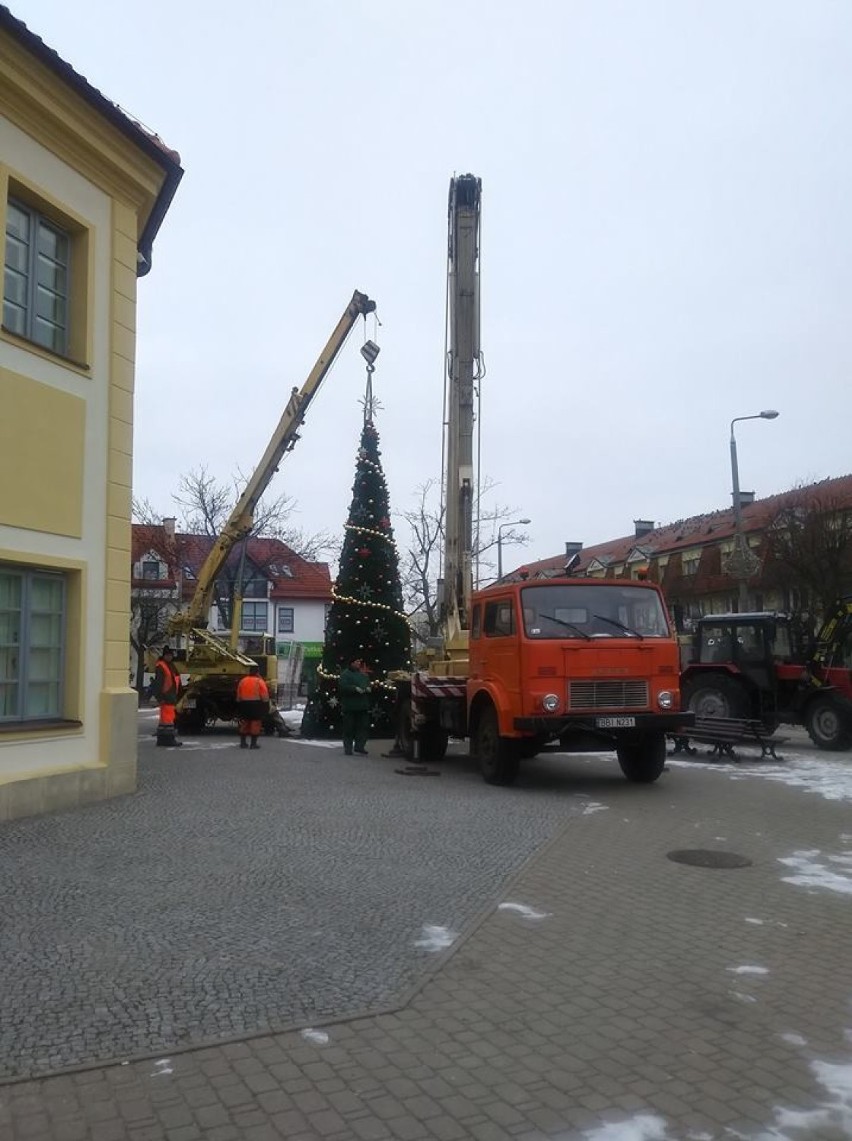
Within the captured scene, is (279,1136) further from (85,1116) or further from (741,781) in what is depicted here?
(741,781)

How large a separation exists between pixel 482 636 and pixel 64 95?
773 cm

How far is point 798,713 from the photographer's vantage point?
18281 mm

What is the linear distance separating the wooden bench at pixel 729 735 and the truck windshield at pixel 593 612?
3899mm

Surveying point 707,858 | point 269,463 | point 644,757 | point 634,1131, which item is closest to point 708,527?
point 269,463

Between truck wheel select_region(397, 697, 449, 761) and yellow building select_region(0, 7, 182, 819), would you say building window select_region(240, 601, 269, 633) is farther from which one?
yellow building select_region(0, 7, 182, 819)

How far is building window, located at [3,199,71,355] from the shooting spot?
1004cm

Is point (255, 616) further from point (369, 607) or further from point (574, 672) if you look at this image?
point (574, 672)

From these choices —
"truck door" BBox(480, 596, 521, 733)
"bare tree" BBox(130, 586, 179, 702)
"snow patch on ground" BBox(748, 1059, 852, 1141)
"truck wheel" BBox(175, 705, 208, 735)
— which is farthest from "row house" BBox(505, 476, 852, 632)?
"bare tree" BBox(130, 586, 179, 702)

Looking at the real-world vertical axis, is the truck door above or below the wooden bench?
above

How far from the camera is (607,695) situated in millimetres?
12141

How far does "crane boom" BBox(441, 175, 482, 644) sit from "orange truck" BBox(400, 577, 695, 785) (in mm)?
2025

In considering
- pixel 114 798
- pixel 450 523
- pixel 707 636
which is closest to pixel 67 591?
pixel 114 798

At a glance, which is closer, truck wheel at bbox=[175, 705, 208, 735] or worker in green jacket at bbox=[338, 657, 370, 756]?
worker in green jacket at bbox=[338, 657, 370, 756]

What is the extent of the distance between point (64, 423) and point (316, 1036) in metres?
7.48
